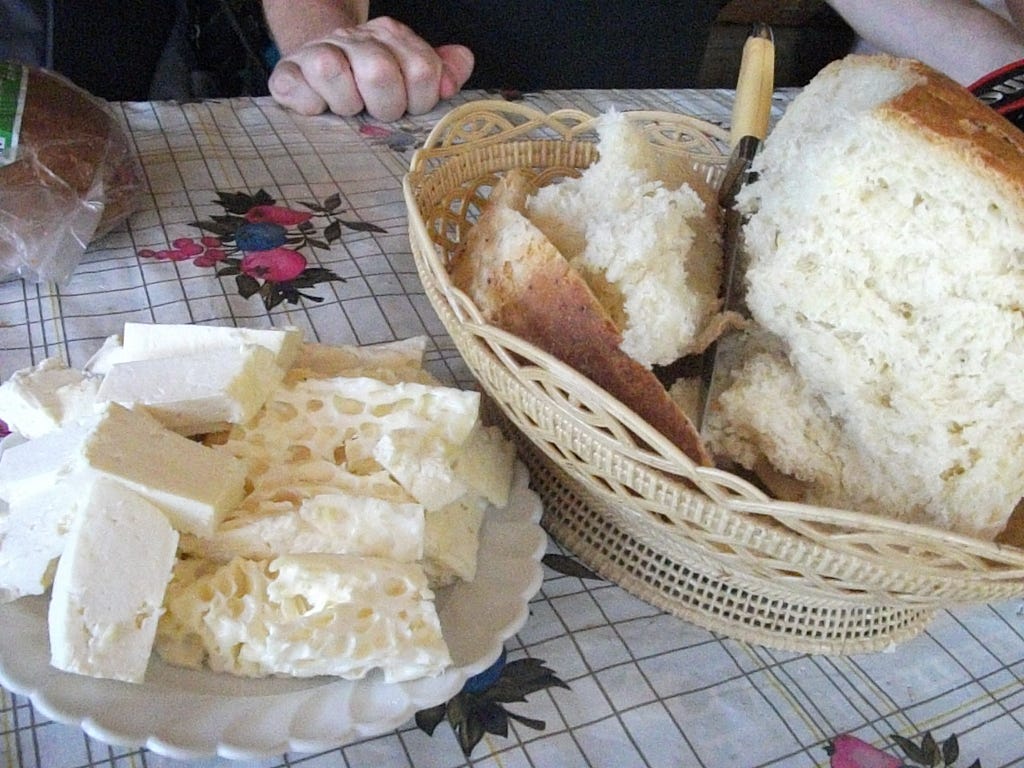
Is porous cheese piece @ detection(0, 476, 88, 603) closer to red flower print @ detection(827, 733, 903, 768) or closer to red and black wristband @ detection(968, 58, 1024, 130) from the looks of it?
red flower print @ detection(827, 733, 903, 768)

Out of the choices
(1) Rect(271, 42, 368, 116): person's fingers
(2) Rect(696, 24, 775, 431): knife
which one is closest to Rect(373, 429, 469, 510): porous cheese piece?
(2) Rect(696, 24, 775, 431): knife

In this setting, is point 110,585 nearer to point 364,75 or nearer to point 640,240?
point 640,240

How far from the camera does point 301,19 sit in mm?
1641

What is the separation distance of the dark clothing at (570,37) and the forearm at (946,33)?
515mm

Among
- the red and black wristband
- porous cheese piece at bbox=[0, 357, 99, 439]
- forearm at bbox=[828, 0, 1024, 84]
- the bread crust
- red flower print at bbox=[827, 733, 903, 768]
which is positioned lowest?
red flower print at bbox=[827, 733, 903, 768]

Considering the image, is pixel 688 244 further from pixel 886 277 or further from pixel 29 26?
pixel 29 26

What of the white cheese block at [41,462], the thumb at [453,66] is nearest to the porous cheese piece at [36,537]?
the white cheese block at [41,462]

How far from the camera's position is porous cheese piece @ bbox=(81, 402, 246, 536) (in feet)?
1.57

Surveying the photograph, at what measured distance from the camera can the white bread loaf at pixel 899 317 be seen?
51 cm

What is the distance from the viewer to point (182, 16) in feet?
5.36

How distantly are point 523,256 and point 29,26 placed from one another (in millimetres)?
1249

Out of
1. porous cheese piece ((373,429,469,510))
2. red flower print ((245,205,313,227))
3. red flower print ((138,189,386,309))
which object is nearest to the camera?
porous cheese piece ((373,429,469,510))

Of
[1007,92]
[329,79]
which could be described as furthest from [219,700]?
[329,79]

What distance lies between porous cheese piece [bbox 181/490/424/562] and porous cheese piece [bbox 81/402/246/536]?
0.05 ft
